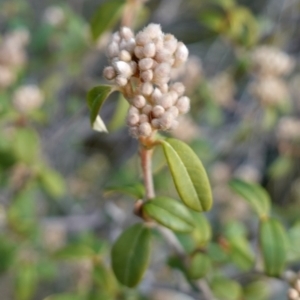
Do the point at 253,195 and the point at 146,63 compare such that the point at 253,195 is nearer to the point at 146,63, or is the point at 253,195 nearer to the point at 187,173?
the point at 187,173

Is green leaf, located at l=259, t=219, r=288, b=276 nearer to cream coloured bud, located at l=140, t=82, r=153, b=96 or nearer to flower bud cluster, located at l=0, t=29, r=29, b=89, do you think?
cream coloured bud, located at l=140, t=82, r=153, b=96

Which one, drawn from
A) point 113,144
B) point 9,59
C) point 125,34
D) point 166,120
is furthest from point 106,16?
point 113,144

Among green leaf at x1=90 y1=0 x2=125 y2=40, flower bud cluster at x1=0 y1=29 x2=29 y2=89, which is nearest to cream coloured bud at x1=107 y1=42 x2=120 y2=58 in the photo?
green leaf at x1=90 y1=0 x2=125 y2=40

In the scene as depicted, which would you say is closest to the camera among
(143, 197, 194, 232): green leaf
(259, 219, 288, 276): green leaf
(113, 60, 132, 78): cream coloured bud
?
(113, 60, 132, 78): cream coloured bud

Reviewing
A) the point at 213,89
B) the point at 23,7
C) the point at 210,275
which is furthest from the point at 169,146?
the point at 23,7

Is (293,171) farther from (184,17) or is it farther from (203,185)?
(203,185)

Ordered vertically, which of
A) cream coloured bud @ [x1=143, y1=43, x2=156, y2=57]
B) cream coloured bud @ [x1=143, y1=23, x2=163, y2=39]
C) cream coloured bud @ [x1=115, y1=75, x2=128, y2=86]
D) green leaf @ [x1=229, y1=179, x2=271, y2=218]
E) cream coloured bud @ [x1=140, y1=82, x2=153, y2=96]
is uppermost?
cream coloured bud @ [x1=143, y1=23, x2=163, y2=39]
